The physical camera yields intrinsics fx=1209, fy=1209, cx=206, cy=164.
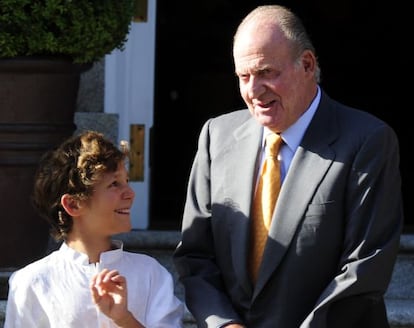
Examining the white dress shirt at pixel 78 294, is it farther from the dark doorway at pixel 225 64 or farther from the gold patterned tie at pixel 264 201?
the dark doorway at pixel 225 64

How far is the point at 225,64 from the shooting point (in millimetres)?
8188

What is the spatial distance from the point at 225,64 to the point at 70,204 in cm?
485

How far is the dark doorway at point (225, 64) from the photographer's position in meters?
8.04

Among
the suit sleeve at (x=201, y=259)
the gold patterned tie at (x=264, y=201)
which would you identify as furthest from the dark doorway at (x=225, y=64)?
the gold patterned tie at (x=264, y=201)

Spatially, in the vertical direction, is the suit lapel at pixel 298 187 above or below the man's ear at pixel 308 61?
below

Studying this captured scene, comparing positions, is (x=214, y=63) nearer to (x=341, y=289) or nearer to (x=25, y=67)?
(x=25, y=67)

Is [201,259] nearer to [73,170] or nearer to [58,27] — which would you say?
[73,170]

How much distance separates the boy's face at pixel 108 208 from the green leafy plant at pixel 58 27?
131 cm

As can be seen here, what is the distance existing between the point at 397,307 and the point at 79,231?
5.93 ft

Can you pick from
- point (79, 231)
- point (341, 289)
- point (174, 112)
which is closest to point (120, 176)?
point (79, 231)

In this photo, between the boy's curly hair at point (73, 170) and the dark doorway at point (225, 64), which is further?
the dark doorway at point (225, 64)

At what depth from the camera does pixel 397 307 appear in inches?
190

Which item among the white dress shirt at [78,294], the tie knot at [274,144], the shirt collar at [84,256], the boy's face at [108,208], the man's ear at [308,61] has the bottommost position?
the white dress shirt at [78,294]

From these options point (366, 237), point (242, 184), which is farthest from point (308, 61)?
point (366, 237)
